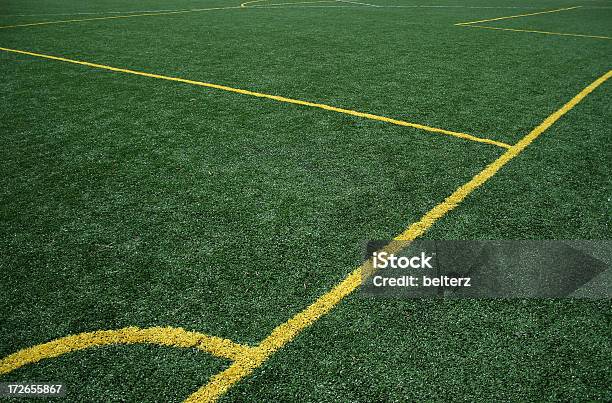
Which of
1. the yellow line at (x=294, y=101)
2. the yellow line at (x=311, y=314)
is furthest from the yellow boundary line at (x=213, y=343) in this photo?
the yellow line at (x=294, y=101)

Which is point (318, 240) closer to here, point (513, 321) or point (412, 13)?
point (513, 321)

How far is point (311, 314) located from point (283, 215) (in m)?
0.93

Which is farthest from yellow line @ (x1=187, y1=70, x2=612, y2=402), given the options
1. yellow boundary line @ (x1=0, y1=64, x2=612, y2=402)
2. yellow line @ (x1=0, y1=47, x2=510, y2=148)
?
yellow line @ (x1=0, y1=47, x2=510, y2=148)

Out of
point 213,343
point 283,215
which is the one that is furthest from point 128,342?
point 283,215

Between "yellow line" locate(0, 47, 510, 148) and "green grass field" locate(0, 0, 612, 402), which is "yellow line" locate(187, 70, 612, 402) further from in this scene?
"yellow line" locate(0, 47, 510, 148)

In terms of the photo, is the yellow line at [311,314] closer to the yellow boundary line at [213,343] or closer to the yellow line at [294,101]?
the yellow boundary line at [213,343]

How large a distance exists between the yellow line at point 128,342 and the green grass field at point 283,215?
0.8 inches

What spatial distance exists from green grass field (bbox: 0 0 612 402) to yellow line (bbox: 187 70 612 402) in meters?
0.02

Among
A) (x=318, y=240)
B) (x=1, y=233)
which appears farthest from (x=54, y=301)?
(x=318, y=240)

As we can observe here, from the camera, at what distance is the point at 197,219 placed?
3.04 meters

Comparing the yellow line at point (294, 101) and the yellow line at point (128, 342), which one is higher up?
the yellow line at point (294, 101)

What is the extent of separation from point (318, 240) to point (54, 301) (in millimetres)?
1399

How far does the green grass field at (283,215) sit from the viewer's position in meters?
2.00

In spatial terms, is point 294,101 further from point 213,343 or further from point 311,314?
point 213,343
